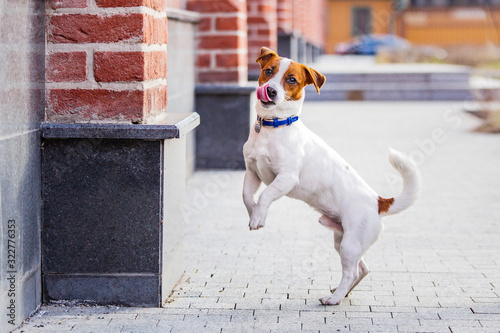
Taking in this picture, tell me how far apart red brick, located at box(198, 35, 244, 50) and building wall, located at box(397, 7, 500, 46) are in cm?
4218

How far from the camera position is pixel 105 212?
3996mm

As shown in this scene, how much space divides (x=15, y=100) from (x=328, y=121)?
35.3 ft

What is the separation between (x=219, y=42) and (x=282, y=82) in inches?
211

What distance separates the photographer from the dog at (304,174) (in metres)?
3.72

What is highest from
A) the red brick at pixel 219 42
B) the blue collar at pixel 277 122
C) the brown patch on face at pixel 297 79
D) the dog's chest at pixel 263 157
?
the red brick at pixel 219 42

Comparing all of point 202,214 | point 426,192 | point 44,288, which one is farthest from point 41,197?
point 426,192

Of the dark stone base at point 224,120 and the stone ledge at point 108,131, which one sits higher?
the stone ledge at point 108,131

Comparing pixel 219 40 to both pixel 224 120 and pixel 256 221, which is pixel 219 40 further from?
pixel 256 221

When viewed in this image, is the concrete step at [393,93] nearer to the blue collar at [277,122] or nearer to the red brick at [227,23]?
the red brick at [227,23]

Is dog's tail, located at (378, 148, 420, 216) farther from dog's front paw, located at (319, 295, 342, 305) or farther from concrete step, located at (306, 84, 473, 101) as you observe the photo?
concrete step, located at (306, 84, 473, 101)

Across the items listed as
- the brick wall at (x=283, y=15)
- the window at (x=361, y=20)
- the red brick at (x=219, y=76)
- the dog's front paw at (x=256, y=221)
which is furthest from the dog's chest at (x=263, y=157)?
the window at (x=361, y=20)

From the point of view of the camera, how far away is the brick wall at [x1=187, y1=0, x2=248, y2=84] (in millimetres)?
8836

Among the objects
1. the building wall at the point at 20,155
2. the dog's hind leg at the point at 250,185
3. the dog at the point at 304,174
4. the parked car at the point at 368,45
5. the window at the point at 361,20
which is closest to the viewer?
the building wall at the point at 20,155

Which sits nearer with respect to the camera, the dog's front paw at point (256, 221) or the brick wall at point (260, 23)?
the dog's front paw at point (256, 221)
